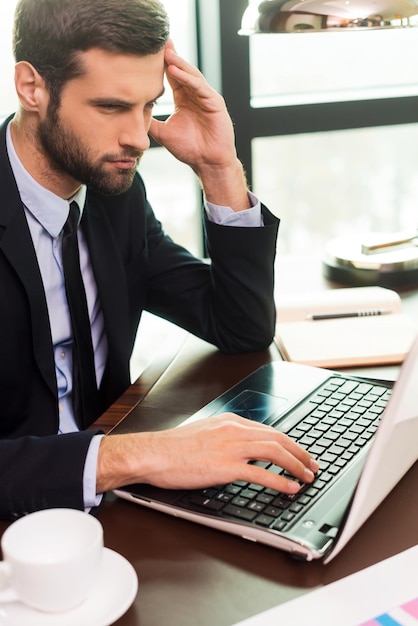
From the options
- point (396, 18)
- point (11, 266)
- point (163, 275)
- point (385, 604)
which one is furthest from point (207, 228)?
point (385, 604)

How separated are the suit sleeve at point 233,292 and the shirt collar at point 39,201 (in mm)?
260

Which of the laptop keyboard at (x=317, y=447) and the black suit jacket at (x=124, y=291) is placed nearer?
the laptop keyboard at (x=317, y=447)

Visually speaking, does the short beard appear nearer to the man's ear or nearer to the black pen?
the man's ear

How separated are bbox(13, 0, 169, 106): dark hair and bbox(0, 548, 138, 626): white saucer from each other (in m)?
0.85

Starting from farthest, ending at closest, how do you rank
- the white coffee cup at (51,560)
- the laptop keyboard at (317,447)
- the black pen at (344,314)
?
the black pen at (344,314), the laptop keyboard at (317,447), the white coffee cup at (51,560)

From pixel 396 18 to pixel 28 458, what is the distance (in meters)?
0.92

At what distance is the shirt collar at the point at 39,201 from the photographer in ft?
4.53

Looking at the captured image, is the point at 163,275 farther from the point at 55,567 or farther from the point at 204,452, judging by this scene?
the point at 55,567

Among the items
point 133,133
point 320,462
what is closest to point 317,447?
point 320,462

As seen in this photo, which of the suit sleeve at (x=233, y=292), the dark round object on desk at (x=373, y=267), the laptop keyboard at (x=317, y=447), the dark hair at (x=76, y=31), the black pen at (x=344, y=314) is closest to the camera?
the laptop keyboard at (x=317, y=447)

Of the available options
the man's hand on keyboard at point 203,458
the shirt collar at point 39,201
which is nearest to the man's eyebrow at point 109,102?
the shirt collar at point 39,201

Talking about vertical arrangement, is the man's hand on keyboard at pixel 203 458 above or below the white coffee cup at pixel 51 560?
below

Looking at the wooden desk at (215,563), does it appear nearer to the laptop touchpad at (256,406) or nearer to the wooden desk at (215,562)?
the wooden desk at (215,562)

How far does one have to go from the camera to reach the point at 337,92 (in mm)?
2650
